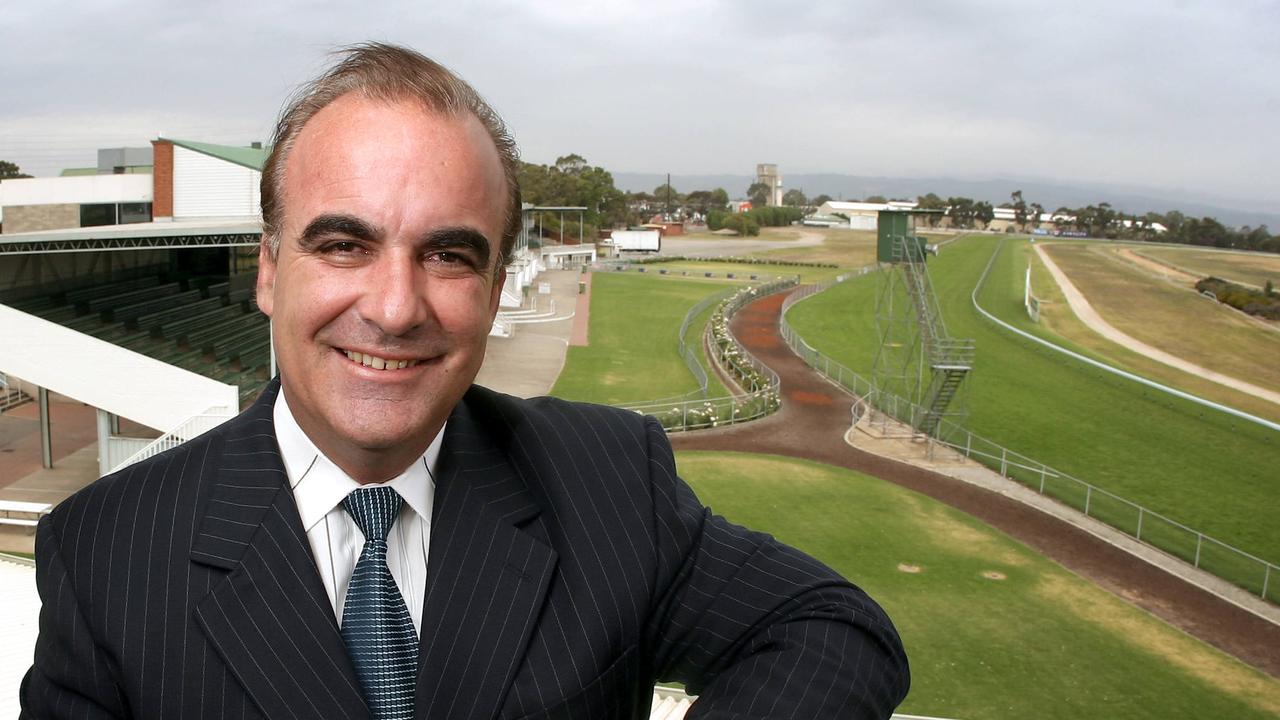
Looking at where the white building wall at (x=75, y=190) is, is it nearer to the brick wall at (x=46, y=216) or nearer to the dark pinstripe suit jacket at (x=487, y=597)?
the brick wall at (x=46, y=216)

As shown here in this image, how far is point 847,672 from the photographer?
1.75 m

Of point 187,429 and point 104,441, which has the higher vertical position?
point 187,429

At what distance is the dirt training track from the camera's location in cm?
1494

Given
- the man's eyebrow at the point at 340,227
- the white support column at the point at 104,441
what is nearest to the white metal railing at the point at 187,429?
the white support column at the point at 104,441

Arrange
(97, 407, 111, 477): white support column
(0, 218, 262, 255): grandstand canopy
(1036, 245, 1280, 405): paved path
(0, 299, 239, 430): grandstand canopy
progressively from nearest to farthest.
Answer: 1. (0, 299, 239, 430): grandstand canopy
2. (97, 407, 111, 477): white support column
3. (0, 218, 262, 255): grandstand canopy
4. (1036, 245, 1280, 405): paved path

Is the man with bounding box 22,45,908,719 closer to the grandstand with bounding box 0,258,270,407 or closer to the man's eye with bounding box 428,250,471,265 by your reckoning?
A: the man's eye with bounding box 428,250,471,265

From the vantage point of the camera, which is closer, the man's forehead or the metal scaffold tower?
the man's forehead

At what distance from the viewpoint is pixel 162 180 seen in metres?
34.5

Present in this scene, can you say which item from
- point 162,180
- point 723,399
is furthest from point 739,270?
point 723,399

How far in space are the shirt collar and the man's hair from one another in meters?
0.34

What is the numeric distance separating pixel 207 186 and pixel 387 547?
36547 mm

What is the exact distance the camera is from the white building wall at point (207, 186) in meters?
34.5

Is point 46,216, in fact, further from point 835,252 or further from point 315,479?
point 835,252

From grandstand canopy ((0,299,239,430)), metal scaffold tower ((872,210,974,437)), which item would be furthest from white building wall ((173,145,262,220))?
metal scaffold tower ((872,210,974,437))
